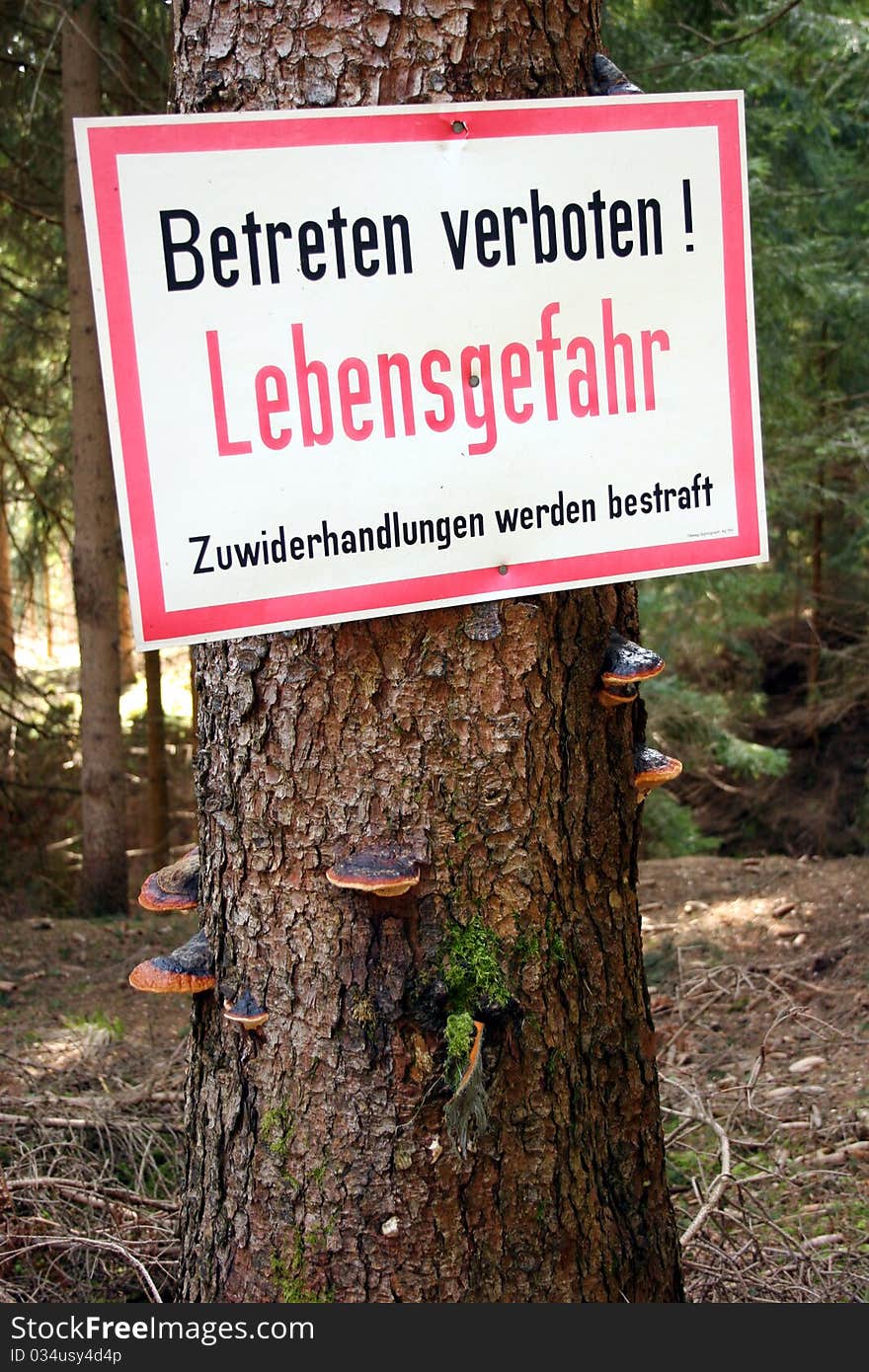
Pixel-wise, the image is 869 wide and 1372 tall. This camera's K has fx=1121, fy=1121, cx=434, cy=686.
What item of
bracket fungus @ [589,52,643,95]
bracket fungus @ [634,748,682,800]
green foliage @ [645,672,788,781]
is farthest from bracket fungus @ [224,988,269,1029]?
green foliage @ [645,672,788,781]

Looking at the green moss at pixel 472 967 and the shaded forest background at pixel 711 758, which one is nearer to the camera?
the green moss at pixel 472 967

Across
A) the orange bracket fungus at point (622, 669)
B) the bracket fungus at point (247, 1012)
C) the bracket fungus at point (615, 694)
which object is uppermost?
the orange bracket fungus at point (622, 669)

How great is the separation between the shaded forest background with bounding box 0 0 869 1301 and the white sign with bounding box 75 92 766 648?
0.23 m

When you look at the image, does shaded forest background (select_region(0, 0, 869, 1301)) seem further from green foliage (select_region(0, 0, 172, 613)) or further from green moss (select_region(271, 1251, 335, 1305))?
green moss (select_region(271, 1251, 335, 1305))

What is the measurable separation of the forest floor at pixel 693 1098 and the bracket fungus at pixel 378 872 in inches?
49.8

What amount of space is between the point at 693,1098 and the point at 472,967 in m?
1.99

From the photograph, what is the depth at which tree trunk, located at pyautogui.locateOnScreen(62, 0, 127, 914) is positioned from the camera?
7754mm

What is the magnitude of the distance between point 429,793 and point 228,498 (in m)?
0.56

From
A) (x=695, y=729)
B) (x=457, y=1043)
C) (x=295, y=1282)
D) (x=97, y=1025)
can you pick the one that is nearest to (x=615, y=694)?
(x=457, y=1043)

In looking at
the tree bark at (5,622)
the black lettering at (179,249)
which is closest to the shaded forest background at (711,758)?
the tree bark at (5,622)

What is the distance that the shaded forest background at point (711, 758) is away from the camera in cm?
333

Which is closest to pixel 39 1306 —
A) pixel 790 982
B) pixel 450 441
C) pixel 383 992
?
pixel 383 992

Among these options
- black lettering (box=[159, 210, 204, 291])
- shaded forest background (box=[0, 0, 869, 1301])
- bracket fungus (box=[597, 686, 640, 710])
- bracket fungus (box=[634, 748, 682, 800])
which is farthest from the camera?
shaded forest background (box=[0, 0, 869, 1301])

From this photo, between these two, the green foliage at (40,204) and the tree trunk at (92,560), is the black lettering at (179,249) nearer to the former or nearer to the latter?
the green foliage at (40,204)
